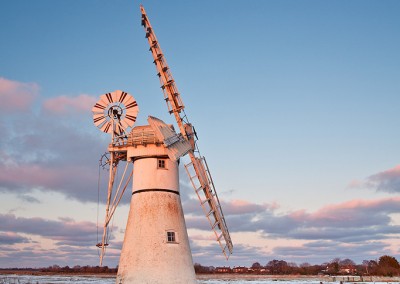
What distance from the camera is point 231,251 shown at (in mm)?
24469

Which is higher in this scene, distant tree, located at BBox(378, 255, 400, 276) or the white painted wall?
the white painted wall

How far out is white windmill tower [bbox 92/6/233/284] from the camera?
20.6 metres

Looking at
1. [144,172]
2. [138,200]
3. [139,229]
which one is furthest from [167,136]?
[139,229]

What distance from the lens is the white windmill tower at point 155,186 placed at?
20.6 metres

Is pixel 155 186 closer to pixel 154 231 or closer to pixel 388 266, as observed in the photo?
pixel 154 231

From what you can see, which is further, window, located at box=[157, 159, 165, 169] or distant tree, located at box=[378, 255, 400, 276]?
distant tree, located at box=[378, 255, 400, 276]

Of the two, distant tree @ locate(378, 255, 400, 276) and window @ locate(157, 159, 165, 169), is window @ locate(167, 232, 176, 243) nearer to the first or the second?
window @ locate(157, 159, 165, 169)

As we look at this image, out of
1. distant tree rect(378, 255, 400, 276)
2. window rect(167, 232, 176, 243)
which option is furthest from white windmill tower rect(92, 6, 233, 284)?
distant tree rect(378, 255, 400, 276)

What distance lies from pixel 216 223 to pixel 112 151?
7314 mm

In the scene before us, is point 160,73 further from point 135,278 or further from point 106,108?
point 135,278

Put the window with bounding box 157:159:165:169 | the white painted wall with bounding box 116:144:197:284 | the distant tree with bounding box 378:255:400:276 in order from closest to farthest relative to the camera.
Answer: the white painted wall with bounding box 116:144:197:284 → the window with bounding box 157:159:165:169 → the distant tree with bounding box 378:255:400:276

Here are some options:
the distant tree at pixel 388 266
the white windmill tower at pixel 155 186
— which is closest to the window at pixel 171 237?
the white windmill tower at pixel 155 186

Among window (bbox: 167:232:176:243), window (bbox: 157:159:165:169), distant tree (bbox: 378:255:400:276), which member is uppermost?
window (bbox: 157:159:165:169)

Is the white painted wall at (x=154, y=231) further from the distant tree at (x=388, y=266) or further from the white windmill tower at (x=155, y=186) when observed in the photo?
the distant tree at (x=388, y=266)
